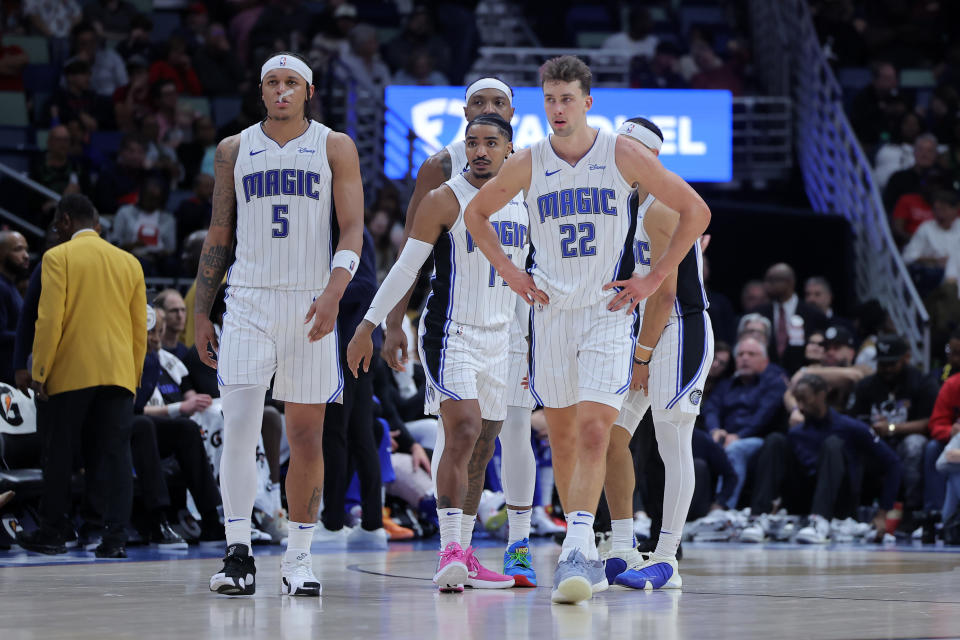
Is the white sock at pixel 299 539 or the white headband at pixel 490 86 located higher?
the white headband at pixel 490 86

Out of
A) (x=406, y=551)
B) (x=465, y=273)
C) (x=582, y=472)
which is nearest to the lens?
(x=582, y=472)

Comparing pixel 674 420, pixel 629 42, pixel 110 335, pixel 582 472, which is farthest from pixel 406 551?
pixel 629 42

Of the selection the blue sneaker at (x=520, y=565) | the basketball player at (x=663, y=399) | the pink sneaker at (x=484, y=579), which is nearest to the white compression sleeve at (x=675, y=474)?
the basketball player at (x=663, y=399)

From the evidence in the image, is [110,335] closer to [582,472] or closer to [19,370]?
[19,370]

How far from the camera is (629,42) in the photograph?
17500mm

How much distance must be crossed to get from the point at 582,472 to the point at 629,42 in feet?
41.6

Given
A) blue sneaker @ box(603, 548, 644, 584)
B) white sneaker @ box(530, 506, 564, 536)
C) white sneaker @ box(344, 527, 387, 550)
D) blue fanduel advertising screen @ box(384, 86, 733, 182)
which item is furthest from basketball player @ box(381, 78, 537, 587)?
blue fanduel advertising screen @ box(384, 86, 733, 182)

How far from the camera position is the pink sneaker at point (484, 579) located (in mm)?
6207

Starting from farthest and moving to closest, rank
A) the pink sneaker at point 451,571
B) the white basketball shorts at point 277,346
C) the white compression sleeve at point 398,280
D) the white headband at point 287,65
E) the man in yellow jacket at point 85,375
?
the man in yellow jacket at point 85,375 < the white compression sleeve at point 398,280 < the pink sneaker at point 451,571 < the white headband at point 287,65 < the white basketball shorts at point 277,346

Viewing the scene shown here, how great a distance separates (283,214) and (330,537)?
153 inches

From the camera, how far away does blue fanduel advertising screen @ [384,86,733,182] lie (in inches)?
589

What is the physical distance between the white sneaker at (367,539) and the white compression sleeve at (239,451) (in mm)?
3541

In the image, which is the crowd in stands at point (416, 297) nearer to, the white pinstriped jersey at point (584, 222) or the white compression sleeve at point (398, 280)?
the white compression sleeve at point (398, 280)

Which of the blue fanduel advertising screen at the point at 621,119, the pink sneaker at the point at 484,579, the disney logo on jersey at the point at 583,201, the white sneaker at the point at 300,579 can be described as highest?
the blue fanduel advertising screen at the point at 621,119
